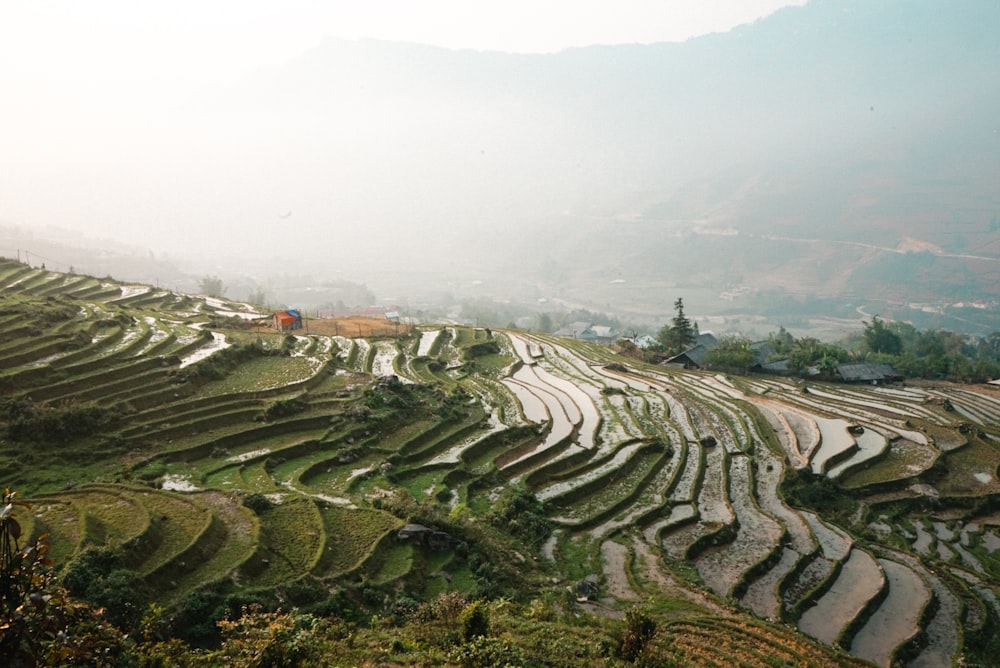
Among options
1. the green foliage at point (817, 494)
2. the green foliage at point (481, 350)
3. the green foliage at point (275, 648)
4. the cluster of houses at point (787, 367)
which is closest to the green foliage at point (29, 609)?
the green foliage at point (275, 648)

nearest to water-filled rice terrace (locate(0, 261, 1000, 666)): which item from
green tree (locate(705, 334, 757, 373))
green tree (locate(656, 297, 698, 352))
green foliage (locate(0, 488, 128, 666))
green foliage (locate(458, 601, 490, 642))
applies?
green foliage (locate(458, 601, 490, 642))

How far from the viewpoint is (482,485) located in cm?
1936

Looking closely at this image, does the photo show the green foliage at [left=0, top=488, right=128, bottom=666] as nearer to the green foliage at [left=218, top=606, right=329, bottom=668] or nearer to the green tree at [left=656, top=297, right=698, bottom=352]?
the green foliage at [left=218, top=606, right=329, bottom=668]

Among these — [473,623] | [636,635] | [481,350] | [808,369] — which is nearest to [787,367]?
[808,369]

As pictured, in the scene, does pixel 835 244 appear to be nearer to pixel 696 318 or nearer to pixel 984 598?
pixel 696 318

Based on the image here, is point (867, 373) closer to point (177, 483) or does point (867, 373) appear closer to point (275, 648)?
point (177, 483)

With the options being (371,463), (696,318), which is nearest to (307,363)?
(371,463)

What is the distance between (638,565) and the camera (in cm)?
1588

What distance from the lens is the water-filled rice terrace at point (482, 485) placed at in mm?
13172

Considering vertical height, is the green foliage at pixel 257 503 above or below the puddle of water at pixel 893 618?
above

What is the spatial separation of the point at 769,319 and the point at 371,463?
12439 centimetres

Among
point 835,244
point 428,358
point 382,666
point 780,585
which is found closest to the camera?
point 382,666

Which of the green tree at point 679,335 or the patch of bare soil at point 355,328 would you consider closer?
the patch of bare soil at point 355,328

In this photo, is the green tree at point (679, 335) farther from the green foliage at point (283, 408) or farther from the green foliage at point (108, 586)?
the green foliage at point (108, 586)
